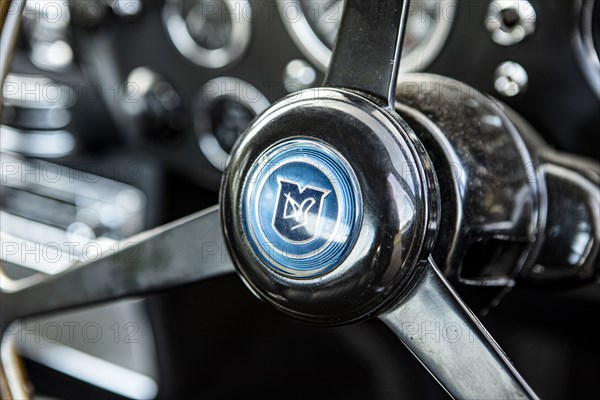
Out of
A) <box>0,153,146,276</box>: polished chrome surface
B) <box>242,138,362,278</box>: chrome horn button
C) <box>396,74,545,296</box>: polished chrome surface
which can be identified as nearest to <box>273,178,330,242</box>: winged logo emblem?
<box>242,138,362,278</box>: chrome horn button

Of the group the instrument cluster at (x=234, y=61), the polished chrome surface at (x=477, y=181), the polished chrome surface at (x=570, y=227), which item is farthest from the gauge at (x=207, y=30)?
the polished chrome surface at (x=570, y=227)

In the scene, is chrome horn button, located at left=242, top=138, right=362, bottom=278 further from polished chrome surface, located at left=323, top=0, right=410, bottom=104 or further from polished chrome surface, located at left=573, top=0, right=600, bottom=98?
polished chrome surface, located at left=573, top=0, right=600, bottom=98

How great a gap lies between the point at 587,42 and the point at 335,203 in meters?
0.44

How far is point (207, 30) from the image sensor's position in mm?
1285

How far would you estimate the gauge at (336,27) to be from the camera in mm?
1017

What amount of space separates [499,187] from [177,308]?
0.82 metres

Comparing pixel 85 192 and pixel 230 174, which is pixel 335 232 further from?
pixel 85 192

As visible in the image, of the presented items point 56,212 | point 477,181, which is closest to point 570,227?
point 477,181

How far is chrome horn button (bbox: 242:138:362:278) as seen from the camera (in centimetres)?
61

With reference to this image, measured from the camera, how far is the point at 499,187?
797mm

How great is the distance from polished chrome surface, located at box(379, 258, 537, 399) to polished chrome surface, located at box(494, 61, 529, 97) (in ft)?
1.35

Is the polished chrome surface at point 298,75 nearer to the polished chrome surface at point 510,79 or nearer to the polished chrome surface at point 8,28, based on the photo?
the polished chrome surface at point 510,79

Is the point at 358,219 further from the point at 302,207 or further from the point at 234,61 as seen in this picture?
the point at 234,61

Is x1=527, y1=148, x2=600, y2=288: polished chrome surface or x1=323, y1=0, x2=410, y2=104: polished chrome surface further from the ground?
x1=323, y1=0, x2=410, y2=104: polished chrome surface
